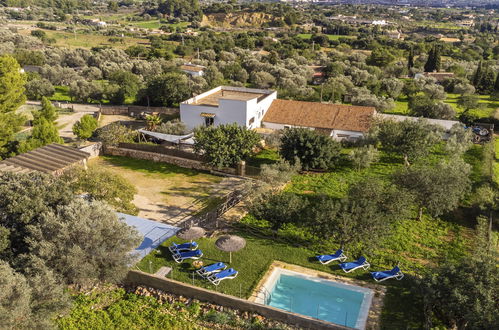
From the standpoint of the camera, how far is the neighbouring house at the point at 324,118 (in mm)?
40188

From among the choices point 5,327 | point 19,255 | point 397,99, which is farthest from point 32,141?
point 397,99

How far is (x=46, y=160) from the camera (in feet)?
101

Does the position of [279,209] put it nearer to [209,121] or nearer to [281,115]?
[209,121]

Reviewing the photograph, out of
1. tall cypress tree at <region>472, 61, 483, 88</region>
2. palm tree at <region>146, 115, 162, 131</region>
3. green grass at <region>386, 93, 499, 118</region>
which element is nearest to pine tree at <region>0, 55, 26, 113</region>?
palm tree at <region>146, 115, 162, 131</region>

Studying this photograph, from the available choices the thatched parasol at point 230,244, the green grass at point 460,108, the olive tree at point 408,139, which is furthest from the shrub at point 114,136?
the green grass at point 460,108

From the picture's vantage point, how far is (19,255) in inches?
674

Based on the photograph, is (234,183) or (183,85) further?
(183,85)

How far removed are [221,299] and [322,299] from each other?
15.5ft

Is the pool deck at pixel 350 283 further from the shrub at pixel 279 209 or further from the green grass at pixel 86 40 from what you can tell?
the green grass at pixel 86 40

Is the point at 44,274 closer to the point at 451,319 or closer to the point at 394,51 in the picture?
the point at 451,319

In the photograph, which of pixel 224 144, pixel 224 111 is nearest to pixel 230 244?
pixel 224 144

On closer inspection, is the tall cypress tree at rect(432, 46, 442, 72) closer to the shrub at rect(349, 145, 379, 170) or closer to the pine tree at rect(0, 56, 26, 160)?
the shrub at rect(349, 145, 379, 170)

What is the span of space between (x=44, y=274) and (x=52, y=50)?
75.3m

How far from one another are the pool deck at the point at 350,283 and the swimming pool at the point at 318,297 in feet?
0.60
